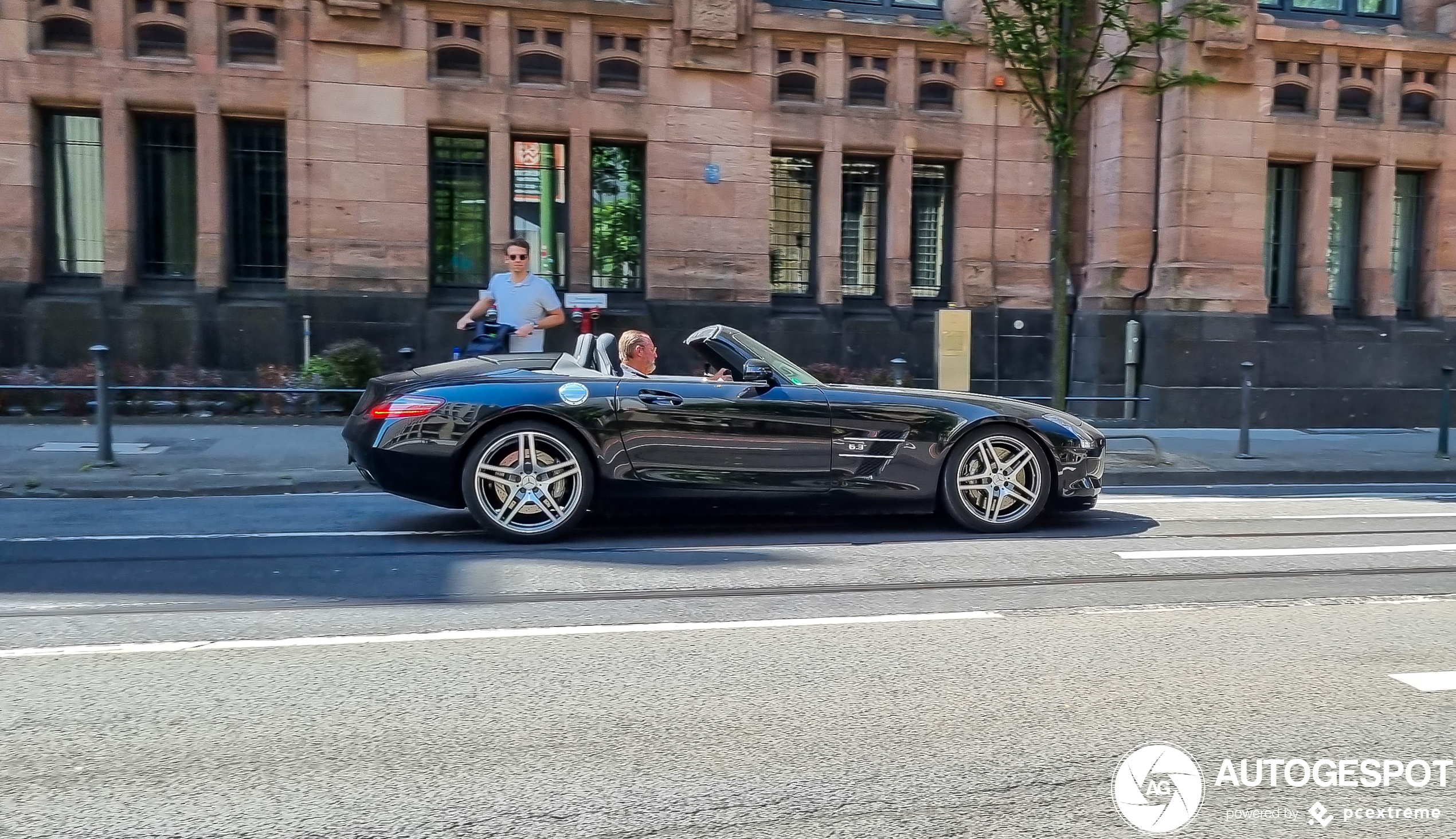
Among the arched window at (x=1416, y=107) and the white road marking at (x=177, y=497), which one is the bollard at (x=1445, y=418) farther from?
the white road marking at (x=177, y=497)

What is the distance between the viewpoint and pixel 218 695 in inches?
173

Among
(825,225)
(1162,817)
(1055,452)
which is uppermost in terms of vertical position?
(825,225)

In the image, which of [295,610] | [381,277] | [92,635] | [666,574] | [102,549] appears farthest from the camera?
[381,277]

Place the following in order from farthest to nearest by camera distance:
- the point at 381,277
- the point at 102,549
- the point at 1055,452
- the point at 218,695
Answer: the point at 381,277
the point at 1055,452
the point at 102,549
the point at 218,695

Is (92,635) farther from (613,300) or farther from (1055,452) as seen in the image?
(613,300)

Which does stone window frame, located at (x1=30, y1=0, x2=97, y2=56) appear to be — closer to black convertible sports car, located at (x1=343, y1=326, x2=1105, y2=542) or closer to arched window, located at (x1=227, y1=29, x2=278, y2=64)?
arched window, located at (x1=227, y1=29, x2=278, y2=64)

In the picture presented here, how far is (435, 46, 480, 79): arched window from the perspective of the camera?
1468cm

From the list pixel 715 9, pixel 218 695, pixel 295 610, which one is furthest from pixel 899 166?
pixel 218 695

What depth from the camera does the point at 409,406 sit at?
7227 mm

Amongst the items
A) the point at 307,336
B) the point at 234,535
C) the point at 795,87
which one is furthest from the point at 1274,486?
the point at 307,336

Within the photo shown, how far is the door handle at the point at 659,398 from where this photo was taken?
7348 millimetres

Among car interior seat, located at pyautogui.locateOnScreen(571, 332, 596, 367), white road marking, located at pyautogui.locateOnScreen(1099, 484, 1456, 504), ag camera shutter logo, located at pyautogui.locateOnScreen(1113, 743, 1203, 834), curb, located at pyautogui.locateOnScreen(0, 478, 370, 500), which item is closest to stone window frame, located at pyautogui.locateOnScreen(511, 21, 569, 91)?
curb, located at pyautogui.locateOnScreen(0, 478, 370, 500)

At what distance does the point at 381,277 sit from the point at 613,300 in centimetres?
286

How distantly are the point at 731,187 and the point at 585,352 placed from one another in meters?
8.11
